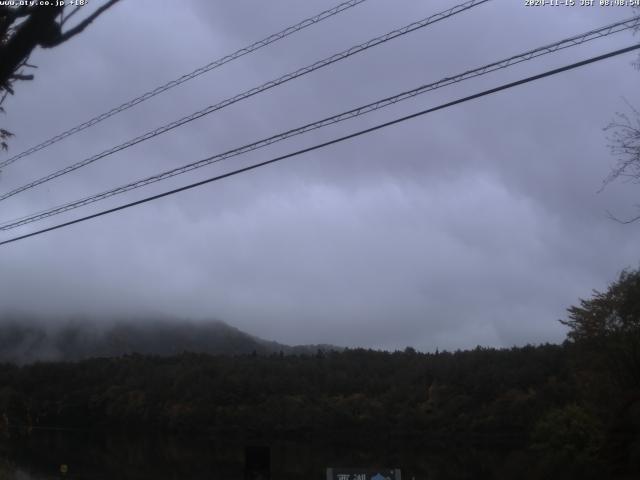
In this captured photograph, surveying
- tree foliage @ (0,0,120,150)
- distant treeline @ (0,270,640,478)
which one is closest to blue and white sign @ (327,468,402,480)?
tree foliage @ (0,0,120,150)

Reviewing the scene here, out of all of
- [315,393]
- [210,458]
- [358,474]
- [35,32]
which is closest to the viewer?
[35,32]

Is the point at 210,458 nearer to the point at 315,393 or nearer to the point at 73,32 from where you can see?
the point at 315,393

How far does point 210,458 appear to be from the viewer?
7344cm

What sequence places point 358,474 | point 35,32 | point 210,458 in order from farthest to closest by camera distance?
point 210,458, point 358,474, point 35,32

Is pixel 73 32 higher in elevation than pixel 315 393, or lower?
lower

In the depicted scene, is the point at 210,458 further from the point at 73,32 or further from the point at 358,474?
the point at 73,32

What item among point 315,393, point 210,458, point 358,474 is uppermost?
point 315,393

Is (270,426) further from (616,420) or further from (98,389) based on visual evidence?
(616,420)

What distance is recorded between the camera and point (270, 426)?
112 metres

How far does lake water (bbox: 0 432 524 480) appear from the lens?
52.9 meters

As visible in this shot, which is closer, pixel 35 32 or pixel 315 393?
pixel 35 32

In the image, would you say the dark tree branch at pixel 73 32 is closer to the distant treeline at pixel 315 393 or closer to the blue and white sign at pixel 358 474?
the blue and white sign at pixel 358 474

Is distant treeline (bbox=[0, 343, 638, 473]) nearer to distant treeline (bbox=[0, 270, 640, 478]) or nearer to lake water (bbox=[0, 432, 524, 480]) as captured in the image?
distant treeline (bbox=[0, 270, 640, 478])

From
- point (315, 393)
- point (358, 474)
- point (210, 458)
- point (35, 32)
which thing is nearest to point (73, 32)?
point (35, 32)
